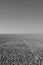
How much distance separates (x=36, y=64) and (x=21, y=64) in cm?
116

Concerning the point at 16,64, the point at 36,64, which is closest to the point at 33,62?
the point at 36,64

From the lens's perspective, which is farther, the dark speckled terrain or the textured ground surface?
the dark speckled terrain

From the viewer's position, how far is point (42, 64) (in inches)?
173

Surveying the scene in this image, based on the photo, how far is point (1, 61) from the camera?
4.60m

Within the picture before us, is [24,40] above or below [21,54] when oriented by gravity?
above

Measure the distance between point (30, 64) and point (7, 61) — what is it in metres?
1.86

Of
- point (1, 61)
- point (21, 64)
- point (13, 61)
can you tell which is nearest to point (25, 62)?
point (21, 64)

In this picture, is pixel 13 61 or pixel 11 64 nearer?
pixel 11 64

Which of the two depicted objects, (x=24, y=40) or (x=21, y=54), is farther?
(x=24, y=40)

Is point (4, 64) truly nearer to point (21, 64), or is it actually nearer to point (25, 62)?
point (21, 64)

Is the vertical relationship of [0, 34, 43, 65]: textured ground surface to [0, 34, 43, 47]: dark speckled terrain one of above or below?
below

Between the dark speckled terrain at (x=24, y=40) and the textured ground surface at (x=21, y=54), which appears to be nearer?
the textured ground surface at (x=21, y=54)

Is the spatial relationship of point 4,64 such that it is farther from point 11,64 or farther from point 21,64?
point 21,64

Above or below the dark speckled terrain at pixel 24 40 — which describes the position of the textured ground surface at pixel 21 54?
below
